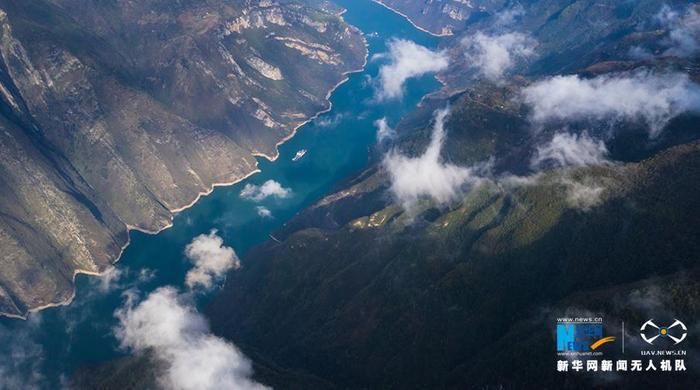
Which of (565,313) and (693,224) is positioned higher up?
(693,224)

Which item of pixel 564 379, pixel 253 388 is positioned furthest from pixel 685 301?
pixel 253 388

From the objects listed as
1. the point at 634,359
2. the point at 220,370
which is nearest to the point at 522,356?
the point at 634,359

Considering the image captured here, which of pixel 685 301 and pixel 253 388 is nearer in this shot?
pixel 685 301

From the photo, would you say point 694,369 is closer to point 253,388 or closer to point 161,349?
point 253,388

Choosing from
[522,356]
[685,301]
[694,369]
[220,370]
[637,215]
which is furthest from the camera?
[637,215]

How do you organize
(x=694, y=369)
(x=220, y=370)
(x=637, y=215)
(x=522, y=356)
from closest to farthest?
(x=694, y=369)
(x=522, y=356)
(x=220, y=370)
(x=637, y=215)

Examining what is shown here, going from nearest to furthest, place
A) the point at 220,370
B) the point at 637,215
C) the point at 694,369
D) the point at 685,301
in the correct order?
the point at 694,369 → the point at 685,301 → the point at 220,370 → the point at 637,215

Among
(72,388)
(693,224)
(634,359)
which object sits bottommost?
(72,388)

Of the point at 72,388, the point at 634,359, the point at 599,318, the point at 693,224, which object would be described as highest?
the point at 693,224

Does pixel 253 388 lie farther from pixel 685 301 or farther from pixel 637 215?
pixel 637 215
